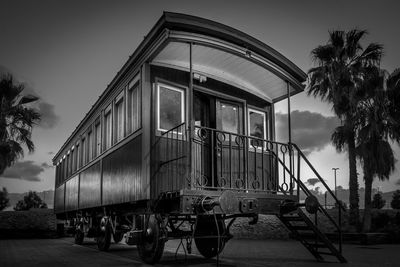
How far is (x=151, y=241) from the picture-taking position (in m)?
7.53

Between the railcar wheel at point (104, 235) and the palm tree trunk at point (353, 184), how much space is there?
10.3m

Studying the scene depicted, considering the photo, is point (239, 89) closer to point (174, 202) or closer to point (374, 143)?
point (174, 202)

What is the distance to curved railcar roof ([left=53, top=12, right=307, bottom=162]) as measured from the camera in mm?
6980

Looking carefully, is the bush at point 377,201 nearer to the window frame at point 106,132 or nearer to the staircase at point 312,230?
the window frame at point 106,132

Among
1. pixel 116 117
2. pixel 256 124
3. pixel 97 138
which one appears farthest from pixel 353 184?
pixel 116 117

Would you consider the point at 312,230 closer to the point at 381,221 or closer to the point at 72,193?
the point at 72,193

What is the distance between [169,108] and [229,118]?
1523mm

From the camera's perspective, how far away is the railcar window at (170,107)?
317 inches

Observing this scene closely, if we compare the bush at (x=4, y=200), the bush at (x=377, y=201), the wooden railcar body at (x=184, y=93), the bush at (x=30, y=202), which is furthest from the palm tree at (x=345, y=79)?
the bush at (x=30, y=202)

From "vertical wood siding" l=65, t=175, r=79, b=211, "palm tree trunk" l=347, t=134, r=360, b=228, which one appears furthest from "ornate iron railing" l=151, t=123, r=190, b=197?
"palm tree trunk" l=347, t=134, r=360, b=228

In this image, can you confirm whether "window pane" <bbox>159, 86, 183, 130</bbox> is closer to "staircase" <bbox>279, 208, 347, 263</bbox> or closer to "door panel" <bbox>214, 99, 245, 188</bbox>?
"door panel" <bbox>214, 99, 245, 188</bbox>

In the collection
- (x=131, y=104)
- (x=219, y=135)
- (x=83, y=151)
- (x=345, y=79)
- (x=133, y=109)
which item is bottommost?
(x=219, y=135)

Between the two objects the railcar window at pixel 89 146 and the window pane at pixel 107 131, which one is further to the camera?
the railcar window at pixel 89 146

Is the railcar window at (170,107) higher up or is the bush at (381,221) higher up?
the railcar window at (170,107)
